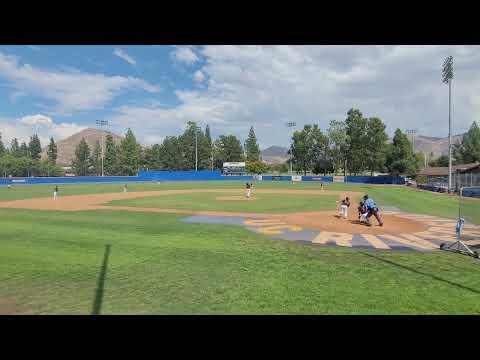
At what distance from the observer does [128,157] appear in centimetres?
13038

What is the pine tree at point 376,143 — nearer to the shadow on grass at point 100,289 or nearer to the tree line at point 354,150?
the tree line at point 354,150

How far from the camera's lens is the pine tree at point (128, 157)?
130 meters

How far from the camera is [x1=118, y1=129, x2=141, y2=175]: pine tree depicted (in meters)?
130

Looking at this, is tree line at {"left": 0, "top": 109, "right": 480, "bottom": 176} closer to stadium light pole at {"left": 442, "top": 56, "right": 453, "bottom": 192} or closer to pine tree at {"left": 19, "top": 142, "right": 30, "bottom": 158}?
pine tree at {"left": 19, "top": 142, "right": 30, "bottom": 158}

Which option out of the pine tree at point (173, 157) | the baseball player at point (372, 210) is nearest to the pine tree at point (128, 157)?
the pine tree at point (173, 157)

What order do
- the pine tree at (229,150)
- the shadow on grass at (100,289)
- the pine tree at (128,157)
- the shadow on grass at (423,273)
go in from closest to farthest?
the shadow on grass at (100,289) < the shadow on grass at (423,273) < the pine tree at (128,157) < the pine tree at (229,150)

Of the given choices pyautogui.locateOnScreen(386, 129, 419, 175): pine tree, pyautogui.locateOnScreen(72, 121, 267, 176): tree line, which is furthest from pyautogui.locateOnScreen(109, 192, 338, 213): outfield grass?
pyautogui.locateOnScreen(72, 121, 267, 176): tree line

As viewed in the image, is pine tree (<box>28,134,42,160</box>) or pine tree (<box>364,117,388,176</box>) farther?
pine tree (<box>28,134,42,160</box>)

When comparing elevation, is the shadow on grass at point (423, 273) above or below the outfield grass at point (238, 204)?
above

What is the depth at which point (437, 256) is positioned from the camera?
38.0 ft

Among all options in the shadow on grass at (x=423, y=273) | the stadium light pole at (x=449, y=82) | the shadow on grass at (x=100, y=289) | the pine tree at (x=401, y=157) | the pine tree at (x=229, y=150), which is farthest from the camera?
the pine tree at (x=229, y=150)
